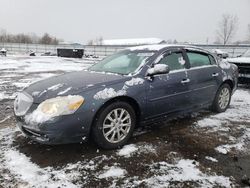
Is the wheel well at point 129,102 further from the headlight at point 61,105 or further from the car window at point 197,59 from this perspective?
the car window at point 197,59

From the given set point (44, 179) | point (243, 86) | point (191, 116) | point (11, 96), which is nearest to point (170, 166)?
point (44, 179)

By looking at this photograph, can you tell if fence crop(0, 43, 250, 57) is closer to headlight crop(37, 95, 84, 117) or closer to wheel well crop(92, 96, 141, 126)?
wheel well crop(92, 96, 141, 126)

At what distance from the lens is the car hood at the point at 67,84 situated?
13.0 feet

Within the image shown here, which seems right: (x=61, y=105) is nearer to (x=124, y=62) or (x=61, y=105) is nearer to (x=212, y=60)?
(x=124, y=62)

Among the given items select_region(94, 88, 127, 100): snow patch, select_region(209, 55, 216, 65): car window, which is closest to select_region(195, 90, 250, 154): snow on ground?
select_region(209, 55, 216, 65): car window

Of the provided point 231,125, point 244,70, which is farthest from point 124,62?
point 244,70

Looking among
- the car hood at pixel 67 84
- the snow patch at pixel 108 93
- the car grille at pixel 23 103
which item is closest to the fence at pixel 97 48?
the car hood at pixel 67 84

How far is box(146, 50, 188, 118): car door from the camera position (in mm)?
4562

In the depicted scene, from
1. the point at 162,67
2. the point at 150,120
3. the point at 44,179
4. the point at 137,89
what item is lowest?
the point at 44,179

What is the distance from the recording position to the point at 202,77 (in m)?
5.46

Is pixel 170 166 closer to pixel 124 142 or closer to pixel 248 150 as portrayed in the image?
pixel 124 142

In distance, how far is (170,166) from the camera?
12.2ft

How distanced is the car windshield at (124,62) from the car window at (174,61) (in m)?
0.27

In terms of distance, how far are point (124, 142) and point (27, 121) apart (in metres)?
1.42
